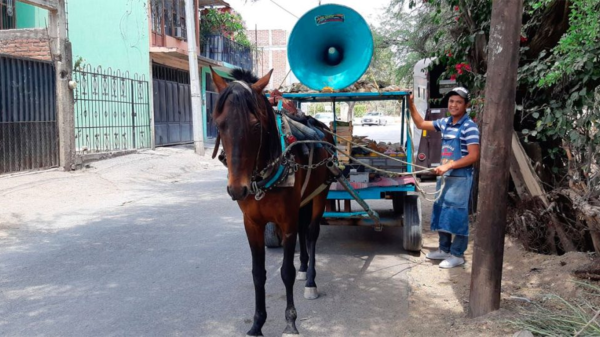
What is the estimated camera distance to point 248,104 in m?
3.49

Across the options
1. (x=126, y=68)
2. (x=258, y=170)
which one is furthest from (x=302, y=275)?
(x=126, y=68)

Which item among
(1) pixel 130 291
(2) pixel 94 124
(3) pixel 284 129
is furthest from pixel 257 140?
(2) pixel 94 124

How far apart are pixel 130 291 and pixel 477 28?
494 cm

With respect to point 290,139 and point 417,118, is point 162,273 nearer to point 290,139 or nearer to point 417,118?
point 290,139

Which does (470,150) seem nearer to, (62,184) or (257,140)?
(257,140)

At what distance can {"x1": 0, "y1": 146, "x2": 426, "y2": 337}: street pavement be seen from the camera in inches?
167

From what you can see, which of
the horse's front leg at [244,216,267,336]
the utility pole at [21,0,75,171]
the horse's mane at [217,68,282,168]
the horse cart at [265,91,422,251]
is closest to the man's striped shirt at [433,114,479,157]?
the horse cart at [265,91,422,251]

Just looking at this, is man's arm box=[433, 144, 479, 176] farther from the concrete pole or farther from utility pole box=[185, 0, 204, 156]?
utility pole box=[185, 0, 204, 156]

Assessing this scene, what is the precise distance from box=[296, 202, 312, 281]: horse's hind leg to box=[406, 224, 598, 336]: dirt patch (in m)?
1.04

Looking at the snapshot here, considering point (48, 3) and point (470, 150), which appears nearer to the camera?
point (470, 150)

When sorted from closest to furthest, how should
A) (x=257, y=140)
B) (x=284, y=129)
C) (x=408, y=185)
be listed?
(x=257, y=140) < (x=284, y=129) < (x=408, y=185)

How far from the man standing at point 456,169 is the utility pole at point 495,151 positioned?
4.52 feet

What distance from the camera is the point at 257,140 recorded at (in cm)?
355

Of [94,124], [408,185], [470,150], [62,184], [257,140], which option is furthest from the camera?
[94,124]
